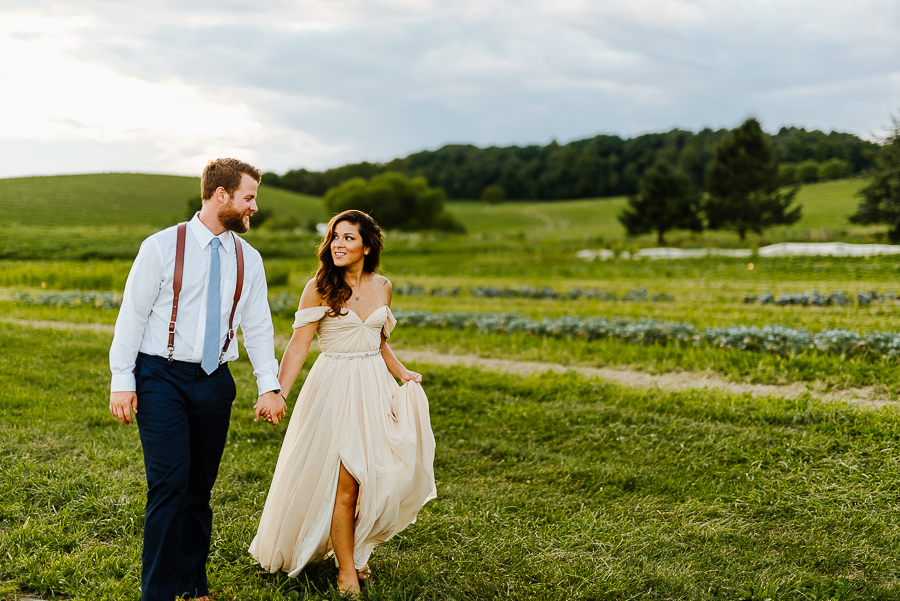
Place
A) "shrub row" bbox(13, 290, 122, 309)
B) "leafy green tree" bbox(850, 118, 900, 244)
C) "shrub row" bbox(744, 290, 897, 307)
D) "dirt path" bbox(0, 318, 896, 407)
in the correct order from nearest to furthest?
1. "dirt path" bbox(0, 318, 896, 407)
2. "shrub row" bbox(744, 290, 897, 307)
3. "shrub row" bbox(13, 290, 122, 309)
4. "leafy green tree" bbox(850, 118, 900, 244)

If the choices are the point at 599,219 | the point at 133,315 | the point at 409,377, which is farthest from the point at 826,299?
the point at 599,219

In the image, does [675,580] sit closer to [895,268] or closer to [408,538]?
[408,538]

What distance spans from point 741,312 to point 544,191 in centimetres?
10478

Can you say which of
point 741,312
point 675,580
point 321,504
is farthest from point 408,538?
point 741,312

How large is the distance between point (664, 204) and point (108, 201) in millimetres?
58228

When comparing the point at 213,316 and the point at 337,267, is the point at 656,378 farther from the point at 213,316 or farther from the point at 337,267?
the point at 213,316

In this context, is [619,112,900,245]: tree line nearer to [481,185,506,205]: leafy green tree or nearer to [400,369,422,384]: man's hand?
[400,369,422,384]: man's hand

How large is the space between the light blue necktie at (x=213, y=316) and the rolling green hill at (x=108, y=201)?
47.1 metres

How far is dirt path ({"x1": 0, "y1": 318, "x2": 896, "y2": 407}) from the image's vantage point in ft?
26.5

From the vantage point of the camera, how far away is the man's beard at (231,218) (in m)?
3.69

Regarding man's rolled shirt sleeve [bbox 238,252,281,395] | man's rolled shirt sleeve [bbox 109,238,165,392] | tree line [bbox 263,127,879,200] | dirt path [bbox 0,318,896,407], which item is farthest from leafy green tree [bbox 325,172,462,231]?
man's rolled shirt sleeve [bbox 109,238,165,392]

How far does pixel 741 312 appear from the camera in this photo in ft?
51.3

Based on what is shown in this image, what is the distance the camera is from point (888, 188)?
35188 mm

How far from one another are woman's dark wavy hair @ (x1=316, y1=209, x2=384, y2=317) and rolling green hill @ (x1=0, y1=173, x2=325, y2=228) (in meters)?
46.9
